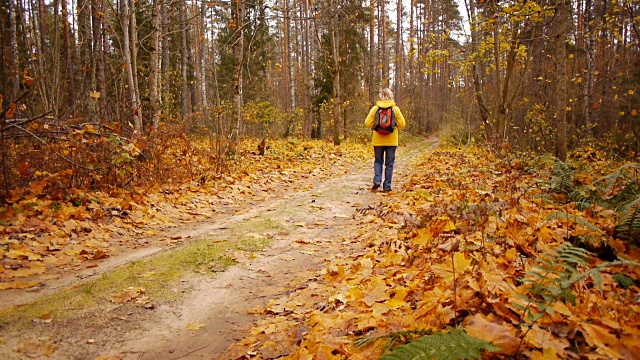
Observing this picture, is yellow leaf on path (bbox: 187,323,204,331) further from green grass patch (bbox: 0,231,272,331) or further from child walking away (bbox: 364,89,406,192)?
child walking away (bbox: 364,89,406,192)

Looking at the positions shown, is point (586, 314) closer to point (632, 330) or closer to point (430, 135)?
point (632, 330)

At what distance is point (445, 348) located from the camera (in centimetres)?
167

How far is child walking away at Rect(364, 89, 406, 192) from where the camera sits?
312 inches

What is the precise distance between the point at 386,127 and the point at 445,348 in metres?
6.52

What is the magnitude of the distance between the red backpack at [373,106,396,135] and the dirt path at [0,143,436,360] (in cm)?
221

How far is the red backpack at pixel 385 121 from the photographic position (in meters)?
7.88

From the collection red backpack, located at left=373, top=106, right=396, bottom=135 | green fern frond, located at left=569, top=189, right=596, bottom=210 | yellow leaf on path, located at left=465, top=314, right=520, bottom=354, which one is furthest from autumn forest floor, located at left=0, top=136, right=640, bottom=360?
red backpack, located at left=373, top=106, right=396, bottom=135

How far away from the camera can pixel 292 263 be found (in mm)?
4402

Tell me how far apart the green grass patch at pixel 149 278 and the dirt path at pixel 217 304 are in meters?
0.14

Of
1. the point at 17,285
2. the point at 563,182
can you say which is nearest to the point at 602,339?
the point at 563,182

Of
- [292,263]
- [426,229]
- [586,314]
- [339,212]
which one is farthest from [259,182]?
[586,314]

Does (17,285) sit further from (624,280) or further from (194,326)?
(624,280)

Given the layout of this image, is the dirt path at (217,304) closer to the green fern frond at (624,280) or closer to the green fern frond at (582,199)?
the green fern frond at (624,280)

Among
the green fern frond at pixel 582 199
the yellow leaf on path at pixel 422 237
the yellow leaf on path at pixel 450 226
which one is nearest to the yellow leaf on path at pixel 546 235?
the yellow leaf on path at pixel 450 226
